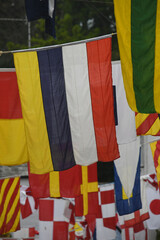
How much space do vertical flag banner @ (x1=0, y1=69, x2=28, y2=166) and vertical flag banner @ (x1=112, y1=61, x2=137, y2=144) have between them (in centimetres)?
190

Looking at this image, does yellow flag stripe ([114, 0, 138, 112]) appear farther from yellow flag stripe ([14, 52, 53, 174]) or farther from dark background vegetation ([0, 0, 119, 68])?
dark background vegetation ([0, 0, 119, 68])

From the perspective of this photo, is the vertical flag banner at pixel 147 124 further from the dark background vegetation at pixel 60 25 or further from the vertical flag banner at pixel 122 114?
the dark background vegetation at pixel 60 25

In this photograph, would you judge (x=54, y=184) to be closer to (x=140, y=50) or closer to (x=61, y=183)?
(x=61, y=183)

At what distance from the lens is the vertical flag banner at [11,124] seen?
7.39 m

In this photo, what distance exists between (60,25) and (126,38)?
440 inches

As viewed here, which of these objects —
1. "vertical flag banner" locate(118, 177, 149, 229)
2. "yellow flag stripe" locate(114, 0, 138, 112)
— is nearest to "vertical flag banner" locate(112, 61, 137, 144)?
"yellow flag stripe" locate(114, 0, 138, 112)

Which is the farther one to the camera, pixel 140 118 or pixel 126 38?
pixel 140 118

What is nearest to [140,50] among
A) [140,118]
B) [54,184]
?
[140,118]

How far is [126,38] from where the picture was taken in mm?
5395

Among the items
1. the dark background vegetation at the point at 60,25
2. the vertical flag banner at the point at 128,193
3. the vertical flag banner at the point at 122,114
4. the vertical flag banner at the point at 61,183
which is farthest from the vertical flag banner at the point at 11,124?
the dark background vegetation at the point at 60,25

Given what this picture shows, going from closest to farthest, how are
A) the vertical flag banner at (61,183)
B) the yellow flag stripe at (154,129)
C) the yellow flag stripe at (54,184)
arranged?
the yellow flag stripe at (154,129) < the vertical flag banner at (61,183) < the yellow flag stripe at (54,184)

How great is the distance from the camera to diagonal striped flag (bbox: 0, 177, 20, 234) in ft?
30.8

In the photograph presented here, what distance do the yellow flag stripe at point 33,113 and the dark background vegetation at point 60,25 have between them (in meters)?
8.42

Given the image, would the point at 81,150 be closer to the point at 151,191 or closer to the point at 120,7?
the point at 120,7
